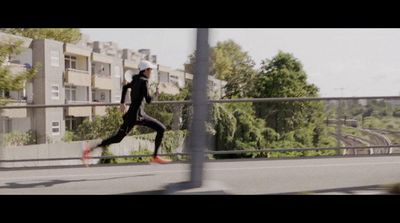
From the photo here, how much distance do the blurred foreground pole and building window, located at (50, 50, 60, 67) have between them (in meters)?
50.4

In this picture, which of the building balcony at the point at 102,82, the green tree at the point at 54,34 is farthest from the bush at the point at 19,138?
the building balcony at the point at 102,82

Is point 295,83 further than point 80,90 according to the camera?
No

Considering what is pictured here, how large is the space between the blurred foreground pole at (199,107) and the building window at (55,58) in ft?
165

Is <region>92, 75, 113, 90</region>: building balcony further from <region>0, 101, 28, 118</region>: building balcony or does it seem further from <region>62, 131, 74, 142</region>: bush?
<region>62, 131, 74, 142</region>: bush

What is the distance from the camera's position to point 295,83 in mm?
46688

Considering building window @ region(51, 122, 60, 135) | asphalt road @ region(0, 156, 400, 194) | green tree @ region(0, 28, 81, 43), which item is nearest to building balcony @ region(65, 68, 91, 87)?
green tree @ region(0, 28, 81, 43)

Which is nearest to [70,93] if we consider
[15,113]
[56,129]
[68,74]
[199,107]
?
[68,74]

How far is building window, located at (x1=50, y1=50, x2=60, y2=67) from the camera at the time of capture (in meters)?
53.5

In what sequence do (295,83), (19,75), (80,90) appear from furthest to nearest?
1. (80,90)
2. (295,83)
3. (19,75)

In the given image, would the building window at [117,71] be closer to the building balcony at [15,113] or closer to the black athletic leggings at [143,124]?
the building balcony at [15,113]

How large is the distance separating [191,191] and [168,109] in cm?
533

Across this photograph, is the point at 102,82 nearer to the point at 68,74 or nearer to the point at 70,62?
the point at 70,62
